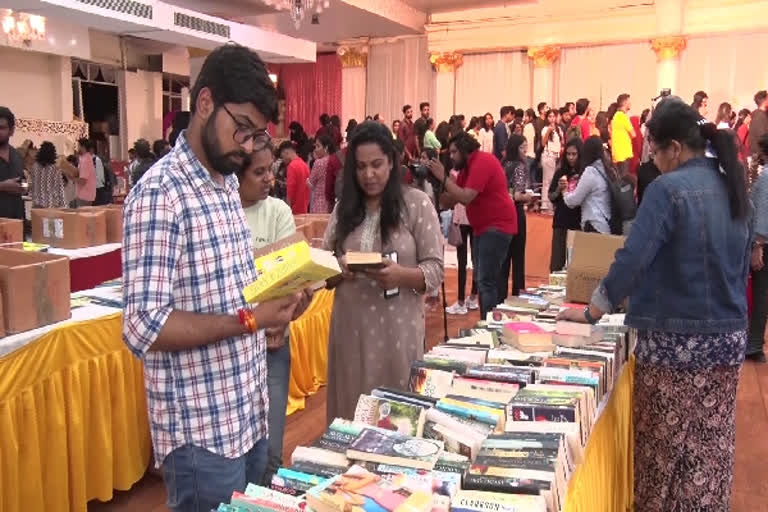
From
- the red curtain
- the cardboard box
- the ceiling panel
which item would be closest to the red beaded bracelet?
the cardboard box

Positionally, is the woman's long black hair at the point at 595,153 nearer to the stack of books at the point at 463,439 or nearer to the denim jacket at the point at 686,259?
the denim jacket at the point at 686,259

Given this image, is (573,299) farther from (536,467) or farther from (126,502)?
(126,502)

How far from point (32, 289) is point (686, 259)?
7.15 feet

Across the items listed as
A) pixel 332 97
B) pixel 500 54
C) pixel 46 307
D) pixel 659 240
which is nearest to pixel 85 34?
pixel 332 97

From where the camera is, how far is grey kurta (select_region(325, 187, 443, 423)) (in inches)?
91.4

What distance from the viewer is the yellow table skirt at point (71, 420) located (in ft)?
7.49

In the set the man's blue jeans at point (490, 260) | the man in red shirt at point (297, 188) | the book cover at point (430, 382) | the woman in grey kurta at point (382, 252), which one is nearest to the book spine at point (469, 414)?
the book cover at point (430, 382)

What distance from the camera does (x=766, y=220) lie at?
4191 millimetres

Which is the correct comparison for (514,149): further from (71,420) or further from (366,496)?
(366,496)

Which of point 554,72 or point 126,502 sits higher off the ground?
point 554,72

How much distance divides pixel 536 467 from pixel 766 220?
3.57 m

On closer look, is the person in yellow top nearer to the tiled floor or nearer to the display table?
the tiled floor

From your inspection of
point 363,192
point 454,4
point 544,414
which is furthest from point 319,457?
point 454,4

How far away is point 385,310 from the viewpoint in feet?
7.64
